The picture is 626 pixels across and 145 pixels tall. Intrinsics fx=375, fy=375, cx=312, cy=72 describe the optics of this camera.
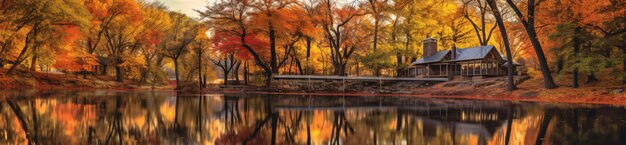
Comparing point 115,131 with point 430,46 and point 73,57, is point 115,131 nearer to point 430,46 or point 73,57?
point 430,46

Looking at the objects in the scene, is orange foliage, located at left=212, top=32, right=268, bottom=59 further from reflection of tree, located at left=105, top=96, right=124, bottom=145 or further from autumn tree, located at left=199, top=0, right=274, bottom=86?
reflection of tree, located at left=105, top=96, right=124, bottom=145

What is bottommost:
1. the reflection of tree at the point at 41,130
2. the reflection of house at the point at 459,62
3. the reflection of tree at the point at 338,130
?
the reflection of tree at the point at 338,130

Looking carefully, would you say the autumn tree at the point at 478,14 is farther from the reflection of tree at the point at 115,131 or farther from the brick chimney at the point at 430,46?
the reflection of tree at the point at 115,131

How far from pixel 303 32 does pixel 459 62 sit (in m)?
17.5

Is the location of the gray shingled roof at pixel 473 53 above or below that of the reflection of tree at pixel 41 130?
above

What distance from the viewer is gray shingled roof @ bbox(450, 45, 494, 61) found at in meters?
38.0

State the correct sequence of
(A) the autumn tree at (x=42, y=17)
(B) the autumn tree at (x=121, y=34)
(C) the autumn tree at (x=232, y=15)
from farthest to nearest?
(B) the autumn tree at (x=121, y=34) < (C) the autumn tree at (x=232, y=15) < (A) the autumn tree at (x=42, y=17)

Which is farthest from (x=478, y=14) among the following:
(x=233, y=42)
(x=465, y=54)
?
(x=233, y=42)

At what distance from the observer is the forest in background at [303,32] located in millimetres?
23281

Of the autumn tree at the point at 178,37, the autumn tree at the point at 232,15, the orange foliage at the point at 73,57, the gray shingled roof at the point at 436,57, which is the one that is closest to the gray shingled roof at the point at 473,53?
the gray shingled roof at the point at 436,57

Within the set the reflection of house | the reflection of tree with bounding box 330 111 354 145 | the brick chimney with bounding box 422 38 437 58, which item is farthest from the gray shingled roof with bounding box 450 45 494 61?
the reflection of tree with bounding box 330 111 354 145

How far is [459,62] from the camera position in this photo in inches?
1602

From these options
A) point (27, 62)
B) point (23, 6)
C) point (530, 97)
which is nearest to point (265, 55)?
point (23, 6)

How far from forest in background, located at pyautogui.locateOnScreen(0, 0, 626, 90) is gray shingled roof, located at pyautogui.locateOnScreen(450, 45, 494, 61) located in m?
1.94
